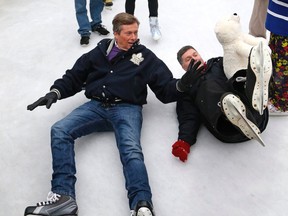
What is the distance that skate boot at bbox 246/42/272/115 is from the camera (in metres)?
1.36

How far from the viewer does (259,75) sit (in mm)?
1358

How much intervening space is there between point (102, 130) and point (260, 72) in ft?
2.72

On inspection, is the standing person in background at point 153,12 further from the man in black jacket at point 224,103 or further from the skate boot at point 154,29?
the man in black jacket at point 224,103

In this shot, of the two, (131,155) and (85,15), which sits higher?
(85,15)

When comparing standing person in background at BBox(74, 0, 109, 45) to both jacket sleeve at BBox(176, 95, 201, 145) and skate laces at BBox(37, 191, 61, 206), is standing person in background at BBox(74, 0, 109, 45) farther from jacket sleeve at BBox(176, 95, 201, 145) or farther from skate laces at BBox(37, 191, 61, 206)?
skate laces at BBox(37, 191, 61, 206)

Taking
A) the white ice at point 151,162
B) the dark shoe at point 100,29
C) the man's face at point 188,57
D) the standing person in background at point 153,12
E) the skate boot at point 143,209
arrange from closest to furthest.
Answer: the skate boot at point 143,209
the white ice at point 151,162
the man's face at point 188,57
the standing person in background at point 153,12
the dark shoe at point 100,29

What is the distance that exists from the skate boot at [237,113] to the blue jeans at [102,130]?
1.40 feet

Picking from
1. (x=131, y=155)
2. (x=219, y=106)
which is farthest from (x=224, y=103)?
(x=131, y=155)

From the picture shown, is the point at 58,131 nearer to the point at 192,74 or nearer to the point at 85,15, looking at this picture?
the point at 192,74

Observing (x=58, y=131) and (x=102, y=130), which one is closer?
(x=58, y=131)

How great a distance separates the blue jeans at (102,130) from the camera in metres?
1.45

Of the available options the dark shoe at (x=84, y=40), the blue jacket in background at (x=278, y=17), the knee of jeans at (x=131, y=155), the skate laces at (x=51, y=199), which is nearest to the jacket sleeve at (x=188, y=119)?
the knee of jeans at (x=131, y=155)

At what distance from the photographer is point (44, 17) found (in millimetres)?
3084

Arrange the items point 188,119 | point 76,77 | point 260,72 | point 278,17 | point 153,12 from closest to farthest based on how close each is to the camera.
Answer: point 260,72 < point 278,17 < point 188,119 < point 76,77 < point 153,12
